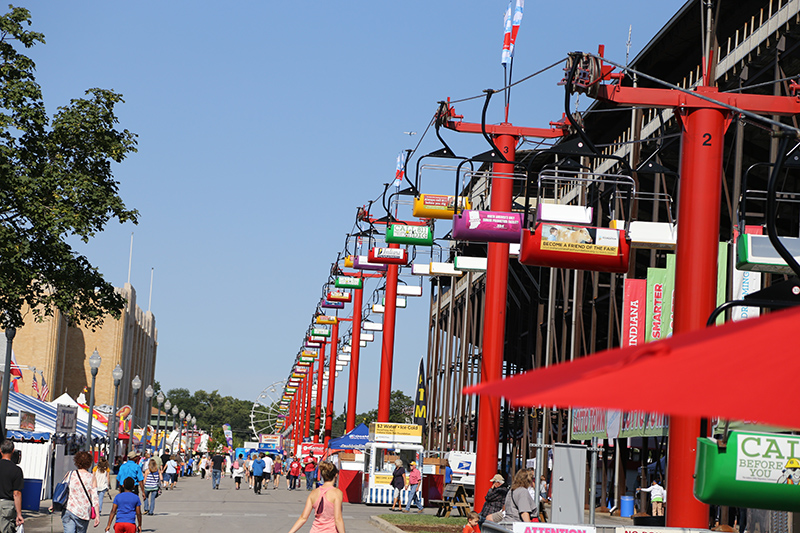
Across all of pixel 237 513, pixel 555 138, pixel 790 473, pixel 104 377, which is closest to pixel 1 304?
pixel 237 513

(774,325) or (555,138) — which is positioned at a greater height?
(555,138)

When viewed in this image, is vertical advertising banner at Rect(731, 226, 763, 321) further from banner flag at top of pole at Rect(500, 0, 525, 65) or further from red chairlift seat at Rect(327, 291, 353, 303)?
red chairlift seat at Rect(327, 291, 353, 303)

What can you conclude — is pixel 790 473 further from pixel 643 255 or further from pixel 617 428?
pixel 643 255

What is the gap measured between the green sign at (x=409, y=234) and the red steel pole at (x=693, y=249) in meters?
13.8

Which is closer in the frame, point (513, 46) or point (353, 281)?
point (513, 46)

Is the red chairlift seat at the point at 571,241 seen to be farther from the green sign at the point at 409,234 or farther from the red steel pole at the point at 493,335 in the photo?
the green sign at the point at 409,234

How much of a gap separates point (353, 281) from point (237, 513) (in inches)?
781

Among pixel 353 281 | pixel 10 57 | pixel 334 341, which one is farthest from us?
pixel 334 341

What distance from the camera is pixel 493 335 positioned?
75.7ft

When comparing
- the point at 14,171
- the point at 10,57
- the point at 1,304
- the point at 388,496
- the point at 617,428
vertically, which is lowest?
the point at 388,496

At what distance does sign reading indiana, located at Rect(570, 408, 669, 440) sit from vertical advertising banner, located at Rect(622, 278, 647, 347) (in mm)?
2105

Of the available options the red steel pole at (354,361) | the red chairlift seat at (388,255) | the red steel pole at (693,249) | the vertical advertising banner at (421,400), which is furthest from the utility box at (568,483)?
the red steel pole at (354,361)

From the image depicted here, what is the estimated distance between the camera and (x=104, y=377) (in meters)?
87.2

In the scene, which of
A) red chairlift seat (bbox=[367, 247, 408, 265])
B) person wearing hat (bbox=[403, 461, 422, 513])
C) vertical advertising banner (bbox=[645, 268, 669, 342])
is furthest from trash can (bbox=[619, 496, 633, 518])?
red chairlift seat (bbox=[367, 247, 408, 265])
